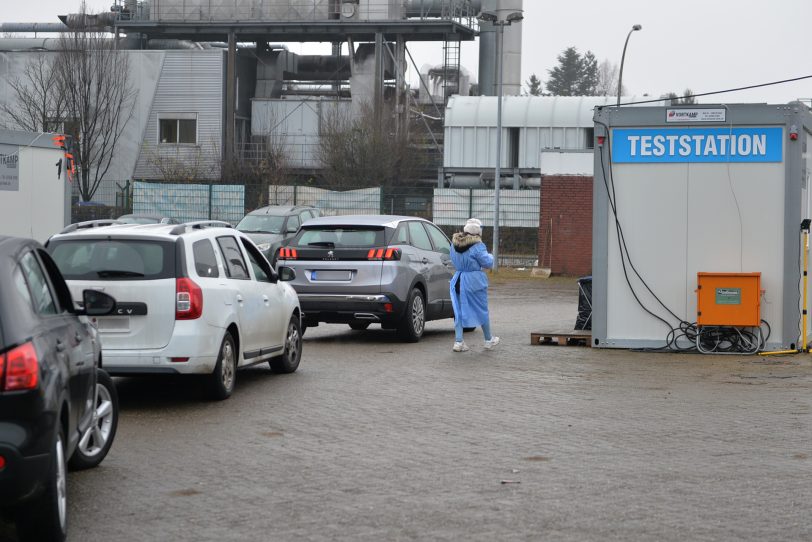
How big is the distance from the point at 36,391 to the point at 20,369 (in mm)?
130

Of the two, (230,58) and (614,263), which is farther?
(230,58)

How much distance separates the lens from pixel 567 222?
37219 mm

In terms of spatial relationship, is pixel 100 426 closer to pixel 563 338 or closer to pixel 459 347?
pixel 459 347

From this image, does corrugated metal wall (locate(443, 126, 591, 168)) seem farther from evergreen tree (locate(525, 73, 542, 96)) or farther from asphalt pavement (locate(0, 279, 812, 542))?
evergreen tree (locate(525, 73, 542, 96))

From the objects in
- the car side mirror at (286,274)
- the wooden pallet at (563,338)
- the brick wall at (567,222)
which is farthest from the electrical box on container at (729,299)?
the brick wall at (567,222)

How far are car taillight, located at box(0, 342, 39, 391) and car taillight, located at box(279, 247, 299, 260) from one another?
36.4ft

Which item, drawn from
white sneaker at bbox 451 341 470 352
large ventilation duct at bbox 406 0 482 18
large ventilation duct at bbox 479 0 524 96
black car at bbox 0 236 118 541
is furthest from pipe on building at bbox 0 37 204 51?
black car at bbox 0 236 118 541

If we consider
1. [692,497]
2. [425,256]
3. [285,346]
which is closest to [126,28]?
[425,256]

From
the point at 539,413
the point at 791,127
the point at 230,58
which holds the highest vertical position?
the point at 230,58

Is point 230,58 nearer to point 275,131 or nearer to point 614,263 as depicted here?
point 275,131

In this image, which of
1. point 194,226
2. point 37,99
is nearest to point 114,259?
point 194,226

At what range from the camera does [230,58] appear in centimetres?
5688

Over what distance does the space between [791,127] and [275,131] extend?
146 feet

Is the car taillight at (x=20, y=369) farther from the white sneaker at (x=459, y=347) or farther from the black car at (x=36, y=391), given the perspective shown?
the white sneaker at (x=459, y=347)
